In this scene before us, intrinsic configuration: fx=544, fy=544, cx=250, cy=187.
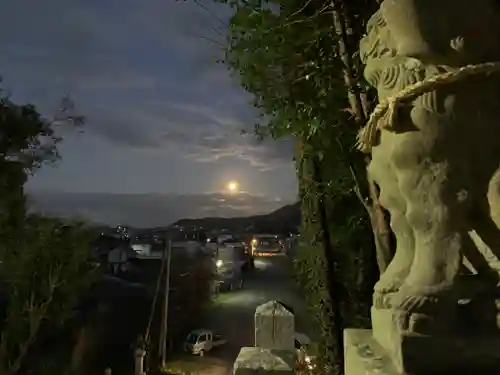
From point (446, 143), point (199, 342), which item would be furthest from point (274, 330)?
point (199, 342)

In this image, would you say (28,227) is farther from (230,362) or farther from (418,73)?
(418,73)

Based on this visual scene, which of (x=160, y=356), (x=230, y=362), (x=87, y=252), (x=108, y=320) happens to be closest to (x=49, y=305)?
(x=87, y=252)

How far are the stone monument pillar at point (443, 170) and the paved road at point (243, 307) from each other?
23.3 ft

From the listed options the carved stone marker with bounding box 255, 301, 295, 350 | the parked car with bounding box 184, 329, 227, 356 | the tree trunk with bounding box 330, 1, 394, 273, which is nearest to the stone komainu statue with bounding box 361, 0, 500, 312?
the tree trunk with bounding box 330, 1, 394, 273

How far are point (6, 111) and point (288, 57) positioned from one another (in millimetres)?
3476

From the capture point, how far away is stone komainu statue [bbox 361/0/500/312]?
1.42 metres

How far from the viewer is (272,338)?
374 centimetres

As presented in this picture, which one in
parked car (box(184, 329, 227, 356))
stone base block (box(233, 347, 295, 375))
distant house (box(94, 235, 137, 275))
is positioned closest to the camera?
stone base block (box(233, 347, 295, 375))

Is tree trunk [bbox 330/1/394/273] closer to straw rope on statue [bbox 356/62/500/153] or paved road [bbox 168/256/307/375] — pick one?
straw rope on statue [bbox 356/62/500/153]

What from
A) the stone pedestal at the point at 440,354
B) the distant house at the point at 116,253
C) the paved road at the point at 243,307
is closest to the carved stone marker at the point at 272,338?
the stone pedestal at the point at 440,354

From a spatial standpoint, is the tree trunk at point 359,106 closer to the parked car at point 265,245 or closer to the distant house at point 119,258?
the distant house at point 119,258

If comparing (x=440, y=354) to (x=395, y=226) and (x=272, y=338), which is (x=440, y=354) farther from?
(x=272, y=338)

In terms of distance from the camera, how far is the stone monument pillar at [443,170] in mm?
1381

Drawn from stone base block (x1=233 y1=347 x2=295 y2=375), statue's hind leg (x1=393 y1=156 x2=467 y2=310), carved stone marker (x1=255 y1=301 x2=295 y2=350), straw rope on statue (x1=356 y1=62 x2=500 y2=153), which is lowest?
stone base block (x1=233 y1=347 x2=295 y2=375)
